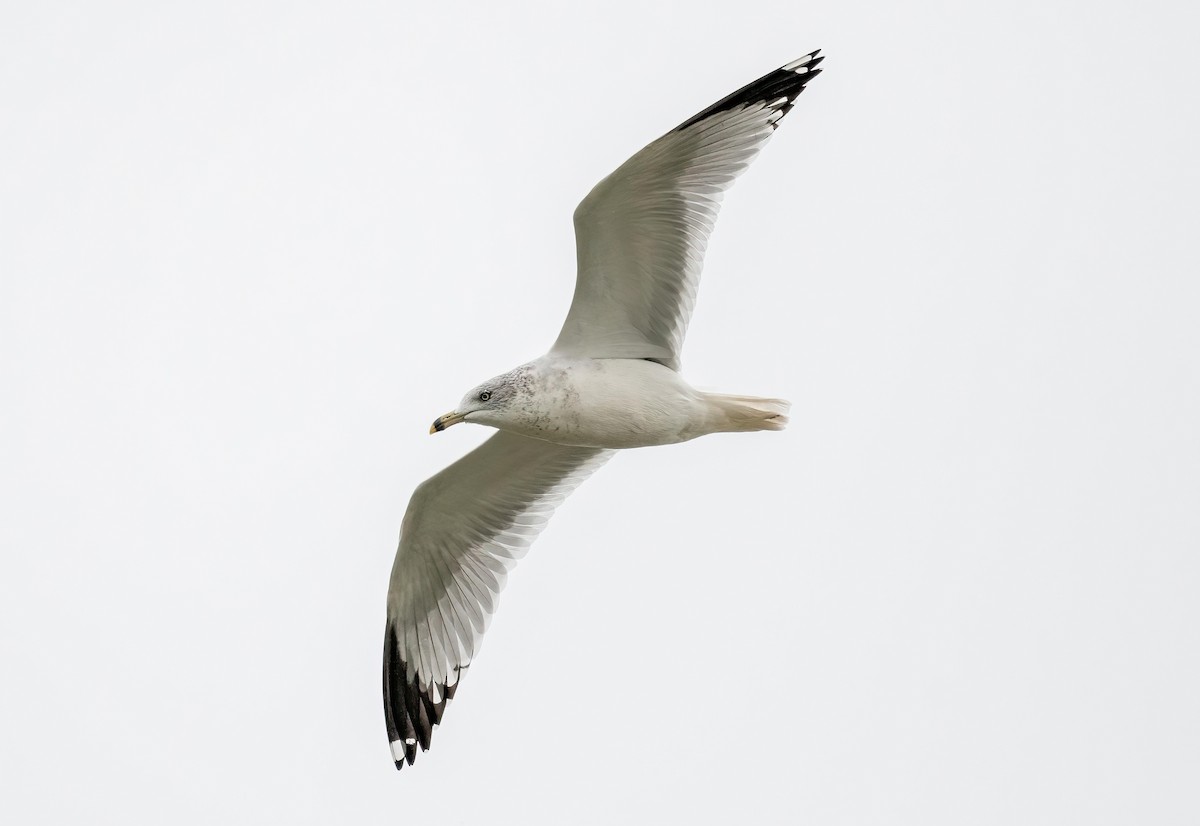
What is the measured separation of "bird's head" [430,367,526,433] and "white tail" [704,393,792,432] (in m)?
1.17

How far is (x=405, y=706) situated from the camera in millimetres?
10477

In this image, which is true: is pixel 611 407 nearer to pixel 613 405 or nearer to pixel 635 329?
pixel 613 405

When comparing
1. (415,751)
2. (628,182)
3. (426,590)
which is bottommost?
(415,751)

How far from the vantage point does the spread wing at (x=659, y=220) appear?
341 inches

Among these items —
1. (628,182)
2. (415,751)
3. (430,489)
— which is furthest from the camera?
(415,751)

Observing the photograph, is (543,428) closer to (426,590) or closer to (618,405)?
(618,405)

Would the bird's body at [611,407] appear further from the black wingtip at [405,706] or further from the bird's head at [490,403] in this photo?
the black wingtip at [405,706]

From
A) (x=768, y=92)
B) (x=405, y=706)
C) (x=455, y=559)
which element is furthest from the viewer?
(x=405, y=706)

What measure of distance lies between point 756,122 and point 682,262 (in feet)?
2.99

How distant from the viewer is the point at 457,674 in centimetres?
1038

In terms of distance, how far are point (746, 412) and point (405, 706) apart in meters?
3.27

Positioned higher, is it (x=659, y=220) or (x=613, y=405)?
(x=659, y=220)

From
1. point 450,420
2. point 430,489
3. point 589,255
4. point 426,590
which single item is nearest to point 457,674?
point 426,590

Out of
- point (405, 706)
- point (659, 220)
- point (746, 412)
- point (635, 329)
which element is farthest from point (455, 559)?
point (659, 220)
